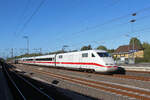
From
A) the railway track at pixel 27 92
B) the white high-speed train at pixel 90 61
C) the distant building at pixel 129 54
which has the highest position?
the distant building at pixel 129 54

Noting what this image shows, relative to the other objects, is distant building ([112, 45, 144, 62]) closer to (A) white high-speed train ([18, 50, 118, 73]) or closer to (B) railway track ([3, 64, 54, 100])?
(A) white high-speed train ([18, 50, 118, 73])

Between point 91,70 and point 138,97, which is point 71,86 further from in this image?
point 91,70

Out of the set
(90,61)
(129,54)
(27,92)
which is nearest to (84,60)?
(90,61)

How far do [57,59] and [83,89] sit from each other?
71.2ft

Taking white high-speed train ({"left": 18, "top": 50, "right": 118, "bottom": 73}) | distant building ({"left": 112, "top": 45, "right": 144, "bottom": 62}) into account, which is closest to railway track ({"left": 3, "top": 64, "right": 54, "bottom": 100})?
white high-speed train ({"left": 18, "top": 50, "right": 118, "bottom": 73})

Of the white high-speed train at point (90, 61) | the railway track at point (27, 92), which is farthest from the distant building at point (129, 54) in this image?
the railway track at point (27, 92)

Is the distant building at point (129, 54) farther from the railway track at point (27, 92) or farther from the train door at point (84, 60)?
the railway track at point (27, 92)

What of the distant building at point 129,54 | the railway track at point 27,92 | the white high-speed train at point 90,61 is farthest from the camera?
the distant building at point 129,54

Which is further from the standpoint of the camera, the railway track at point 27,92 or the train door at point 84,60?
the train door at point 84,60

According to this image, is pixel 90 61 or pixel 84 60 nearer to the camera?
pixel 90 61

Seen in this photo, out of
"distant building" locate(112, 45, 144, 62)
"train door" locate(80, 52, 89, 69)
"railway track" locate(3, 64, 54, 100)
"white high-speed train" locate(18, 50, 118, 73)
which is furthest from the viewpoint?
"distant building" locate(112, 45, 144, 62)

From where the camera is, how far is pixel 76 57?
24.4m

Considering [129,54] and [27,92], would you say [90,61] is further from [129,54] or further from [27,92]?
[129,54]

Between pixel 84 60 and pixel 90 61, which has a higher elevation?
pixel 84 60
